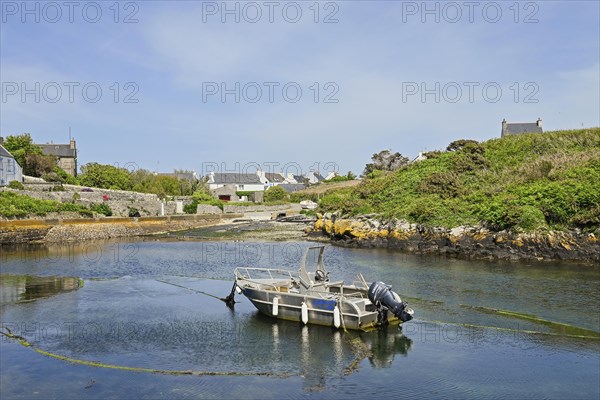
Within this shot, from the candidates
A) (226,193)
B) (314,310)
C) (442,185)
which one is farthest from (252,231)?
(226,193)

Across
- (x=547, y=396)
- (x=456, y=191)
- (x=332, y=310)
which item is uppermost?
(x=456, y=191)

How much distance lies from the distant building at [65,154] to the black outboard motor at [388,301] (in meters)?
82.6

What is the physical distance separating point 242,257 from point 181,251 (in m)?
7.04

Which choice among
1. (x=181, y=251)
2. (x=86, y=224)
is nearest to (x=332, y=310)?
(x=181, y=251)

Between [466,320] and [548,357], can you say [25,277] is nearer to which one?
[466,320]

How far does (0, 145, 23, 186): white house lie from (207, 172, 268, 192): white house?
62905mm

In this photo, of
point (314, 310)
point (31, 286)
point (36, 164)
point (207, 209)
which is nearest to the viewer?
point (314, 310)

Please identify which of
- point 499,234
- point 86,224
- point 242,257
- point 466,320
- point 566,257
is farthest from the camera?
point 86,224

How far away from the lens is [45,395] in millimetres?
13070

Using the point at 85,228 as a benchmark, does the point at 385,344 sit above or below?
below

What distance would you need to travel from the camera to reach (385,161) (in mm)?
99125

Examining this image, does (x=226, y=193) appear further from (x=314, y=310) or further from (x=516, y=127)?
(x=314, y=310)

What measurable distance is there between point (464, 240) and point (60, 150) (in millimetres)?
78316

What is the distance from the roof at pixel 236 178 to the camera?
129 metres
